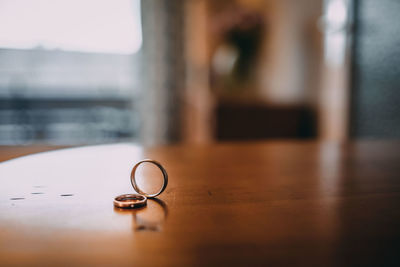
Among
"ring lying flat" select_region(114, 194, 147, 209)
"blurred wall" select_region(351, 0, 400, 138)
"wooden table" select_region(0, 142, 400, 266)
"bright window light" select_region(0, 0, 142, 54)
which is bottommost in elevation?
"wooden table" select_region(0, 142, 400, 266)

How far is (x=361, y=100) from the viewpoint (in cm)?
145

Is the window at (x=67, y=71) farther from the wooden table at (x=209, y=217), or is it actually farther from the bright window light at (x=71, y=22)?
the wooden table at (x=209, y=217)

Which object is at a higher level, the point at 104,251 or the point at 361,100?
the point at 361,100

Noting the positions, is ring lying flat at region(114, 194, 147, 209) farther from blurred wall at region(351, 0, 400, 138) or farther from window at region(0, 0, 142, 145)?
Result: window at region(0, 0, 142, 145)

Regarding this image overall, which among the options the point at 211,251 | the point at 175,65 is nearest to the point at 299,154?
the point at 211,251

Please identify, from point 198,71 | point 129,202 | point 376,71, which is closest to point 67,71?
point 198,71

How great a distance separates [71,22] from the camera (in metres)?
3.44

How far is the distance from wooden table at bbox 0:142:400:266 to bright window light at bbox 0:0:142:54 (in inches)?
112

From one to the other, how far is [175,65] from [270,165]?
2.71 metres

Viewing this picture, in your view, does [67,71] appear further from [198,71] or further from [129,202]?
[129,202]

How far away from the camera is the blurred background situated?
1.46 meters

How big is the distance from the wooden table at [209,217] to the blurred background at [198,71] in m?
0.93

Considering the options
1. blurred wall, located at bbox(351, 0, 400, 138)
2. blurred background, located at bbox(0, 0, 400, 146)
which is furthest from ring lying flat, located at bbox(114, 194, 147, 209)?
blurred wall, located at bbox(351, 0, 400, 138)

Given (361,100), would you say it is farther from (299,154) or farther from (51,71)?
(51,71)
